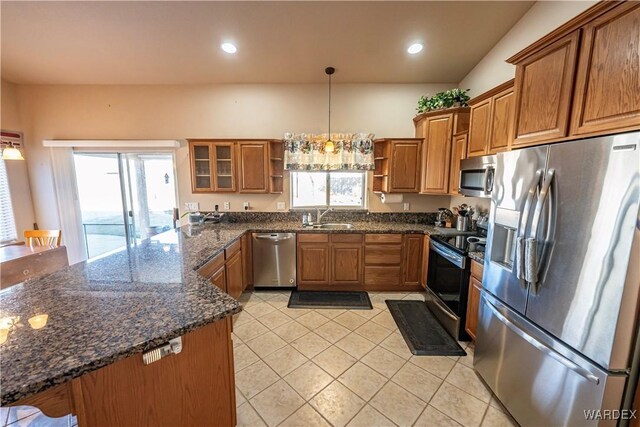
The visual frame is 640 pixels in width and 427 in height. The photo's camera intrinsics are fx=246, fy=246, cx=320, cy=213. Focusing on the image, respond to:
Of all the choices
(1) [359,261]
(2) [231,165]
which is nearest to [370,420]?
(1) [359,261]

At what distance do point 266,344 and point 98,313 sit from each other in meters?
1.50

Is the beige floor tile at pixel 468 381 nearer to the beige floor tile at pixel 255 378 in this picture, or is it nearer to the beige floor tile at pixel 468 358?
the beige floor tile at pixel 468 358

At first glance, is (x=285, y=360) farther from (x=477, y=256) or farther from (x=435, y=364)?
(x=477, y=256)

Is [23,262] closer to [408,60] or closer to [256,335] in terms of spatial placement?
[256,335]

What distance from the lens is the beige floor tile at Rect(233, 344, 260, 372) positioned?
204 centimetres

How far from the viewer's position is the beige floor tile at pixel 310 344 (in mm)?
2209

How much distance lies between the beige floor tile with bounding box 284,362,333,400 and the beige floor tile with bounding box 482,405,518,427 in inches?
41.2

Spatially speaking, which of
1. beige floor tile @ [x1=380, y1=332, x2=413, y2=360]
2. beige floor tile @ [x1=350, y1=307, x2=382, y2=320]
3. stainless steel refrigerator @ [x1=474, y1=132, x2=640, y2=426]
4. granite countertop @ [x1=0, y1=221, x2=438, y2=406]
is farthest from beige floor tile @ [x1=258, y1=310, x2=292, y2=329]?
stainless steel refrigerator @ [x1=474, y1=132, x2=640, y2=426]

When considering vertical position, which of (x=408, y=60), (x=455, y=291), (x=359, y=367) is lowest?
(x=359, y=367)

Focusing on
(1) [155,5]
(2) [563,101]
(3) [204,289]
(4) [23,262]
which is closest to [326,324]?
(3) [204,289]

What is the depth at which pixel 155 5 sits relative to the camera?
7.41ft

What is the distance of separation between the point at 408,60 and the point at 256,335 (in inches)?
142

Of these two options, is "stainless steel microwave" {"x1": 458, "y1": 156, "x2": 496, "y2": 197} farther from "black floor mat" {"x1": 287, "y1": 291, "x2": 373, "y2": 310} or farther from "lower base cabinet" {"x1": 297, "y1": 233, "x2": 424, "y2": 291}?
"black floor mat" {"x1": 287, "y1": 291, "x2": 373, "y2": 310}

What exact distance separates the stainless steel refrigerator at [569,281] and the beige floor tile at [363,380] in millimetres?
817
